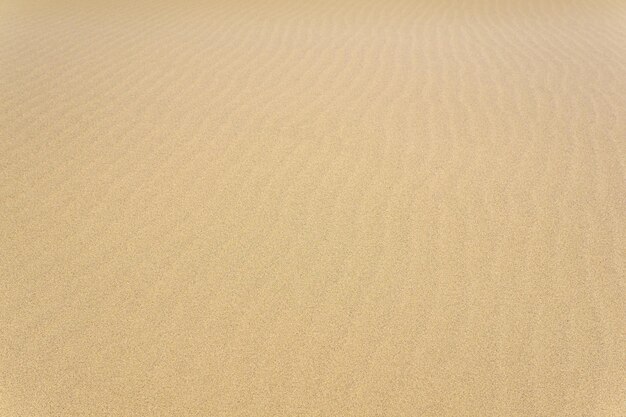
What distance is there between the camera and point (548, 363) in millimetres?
2561

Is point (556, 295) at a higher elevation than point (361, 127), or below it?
below

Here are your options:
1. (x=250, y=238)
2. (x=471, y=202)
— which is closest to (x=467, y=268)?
(x=471, y=202)

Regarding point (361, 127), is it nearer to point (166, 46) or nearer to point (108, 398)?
point (108, 398)

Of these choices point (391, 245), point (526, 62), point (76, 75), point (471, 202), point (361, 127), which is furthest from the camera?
point (526, 62)

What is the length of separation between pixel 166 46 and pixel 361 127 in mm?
3173

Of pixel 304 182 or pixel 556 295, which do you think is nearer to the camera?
pixel 556 295

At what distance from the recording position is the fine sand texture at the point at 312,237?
2.49 metres

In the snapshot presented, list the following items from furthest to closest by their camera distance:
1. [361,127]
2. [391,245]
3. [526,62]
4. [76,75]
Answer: [526,62] → [76,75] → [361,127] → [391,245]

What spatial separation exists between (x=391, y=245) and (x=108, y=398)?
162 cm

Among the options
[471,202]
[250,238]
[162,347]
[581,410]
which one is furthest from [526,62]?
[162,347]

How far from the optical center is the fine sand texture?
2492 mm

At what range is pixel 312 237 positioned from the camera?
333cm

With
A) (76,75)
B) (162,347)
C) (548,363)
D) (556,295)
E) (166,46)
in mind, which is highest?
(166,46)

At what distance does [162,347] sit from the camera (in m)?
2.64
